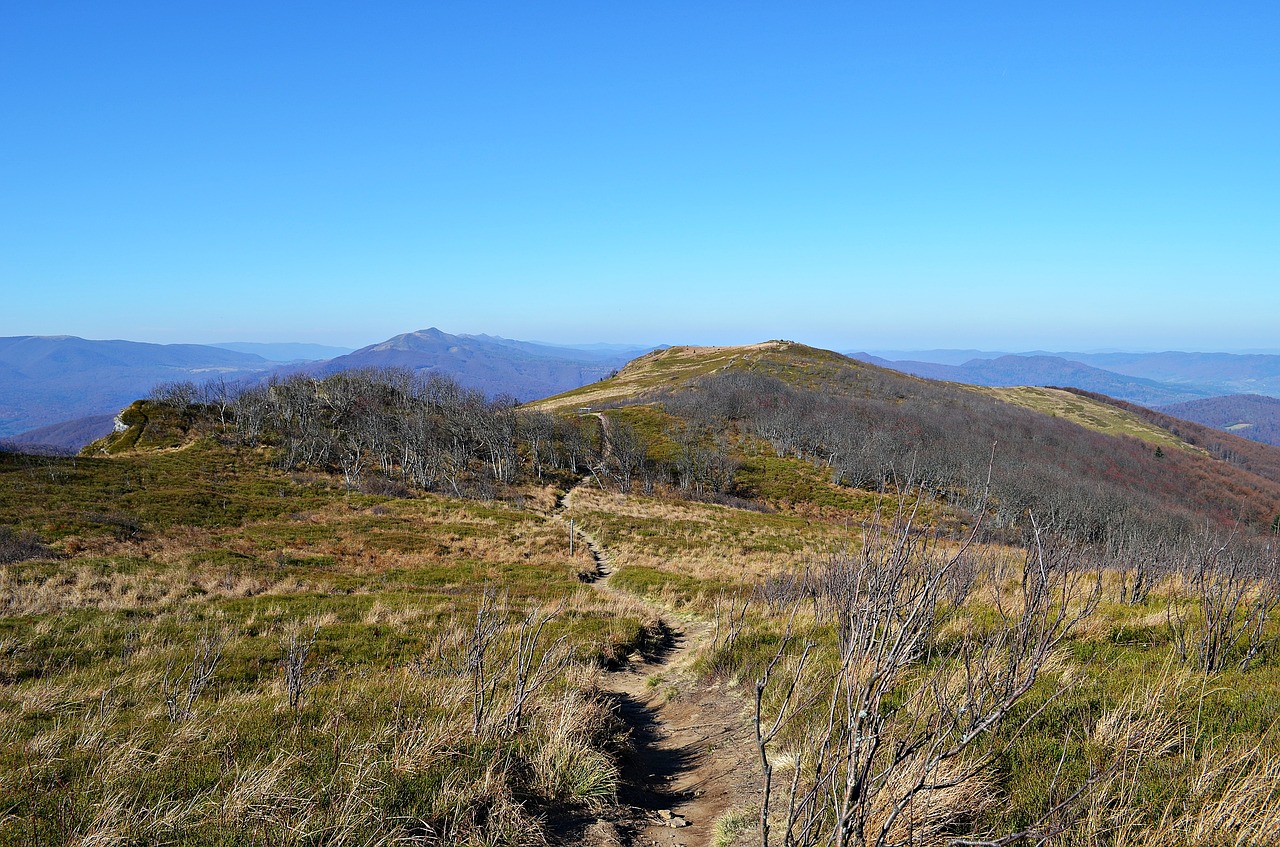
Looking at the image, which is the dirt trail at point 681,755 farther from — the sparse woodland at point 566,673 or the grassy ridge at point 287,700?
the grassy ridge at point 287,700

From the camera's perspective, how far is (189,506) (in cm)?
3300

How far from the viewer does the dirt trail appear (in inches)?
204

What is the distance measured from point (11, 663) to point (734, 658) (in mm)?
12099

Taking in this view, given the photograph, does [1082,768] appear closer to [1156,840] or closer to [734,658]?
[1156,840]

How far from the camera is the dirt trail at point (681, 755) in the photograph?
5.18m

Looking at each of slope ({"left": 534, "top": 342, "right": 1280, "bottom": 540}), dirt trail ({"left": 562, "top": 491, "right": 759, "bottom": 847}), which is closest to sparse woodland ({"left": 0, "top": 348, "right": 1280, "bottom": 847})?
dirt trail ({"left": 562, "top": 491, "right": 759, "bottom": 847})

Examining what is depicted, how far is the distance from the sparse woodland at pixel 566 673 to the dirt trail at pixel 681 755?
9.2 inches

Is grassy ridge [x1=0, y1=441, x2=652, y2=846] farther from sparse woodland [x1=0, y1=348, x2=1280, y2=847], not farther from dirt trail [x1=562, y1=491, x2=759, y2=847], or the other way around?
dirt trail [x1=562, y1=491, x2=759, y2=847]

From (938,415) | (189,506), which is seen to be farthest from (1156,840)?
(938,415)

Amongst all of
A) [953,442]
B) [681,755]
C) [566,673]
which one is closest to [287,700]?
[566,673]

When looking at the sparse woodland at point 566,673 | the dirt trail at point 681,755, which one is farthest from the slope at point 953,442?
the dirt trail at point 681,755

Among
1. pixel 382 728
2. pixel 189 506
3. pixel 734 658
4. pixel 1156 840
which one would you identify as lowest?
pixel 189 506

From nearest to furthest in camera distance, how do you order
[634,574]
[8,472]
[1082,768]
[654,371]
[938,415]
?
1. [1082,768]
2. [634,574]
3. [8,472]
4. [938,415]
5. [654,371]

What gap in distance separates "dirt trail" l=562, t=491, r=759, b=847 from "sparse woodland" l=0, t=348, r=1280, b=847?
0.23m
